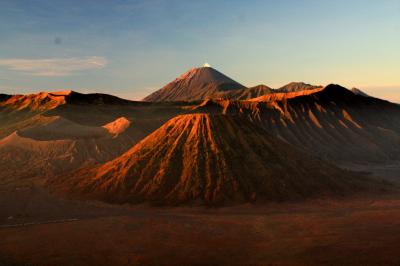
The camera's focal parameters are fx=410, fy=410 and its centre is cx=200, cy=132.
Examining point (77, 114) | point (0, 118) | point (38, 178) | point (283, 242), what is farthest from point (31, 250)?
point (0, 118)

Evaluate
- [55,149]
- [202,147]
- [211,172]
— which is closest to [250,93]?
[55,149]

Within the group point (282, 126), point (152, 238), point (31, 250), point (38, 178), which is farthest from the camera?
point (282, 126)

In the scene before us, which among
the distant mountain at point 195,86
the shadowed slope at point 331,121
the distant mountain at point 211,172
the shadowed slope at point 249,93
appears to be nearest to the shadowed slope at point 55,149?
the distant mountain at point 211,172

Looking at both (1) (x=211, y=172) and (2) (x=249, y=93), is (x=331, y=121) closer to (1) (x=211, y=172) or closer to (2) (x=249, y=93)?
(1) (x=211, y=172)

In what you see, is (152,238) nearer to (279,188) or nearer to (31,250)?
(31,250)

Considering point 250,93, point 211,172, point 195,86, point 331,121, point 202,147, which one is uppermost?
point 195,86
